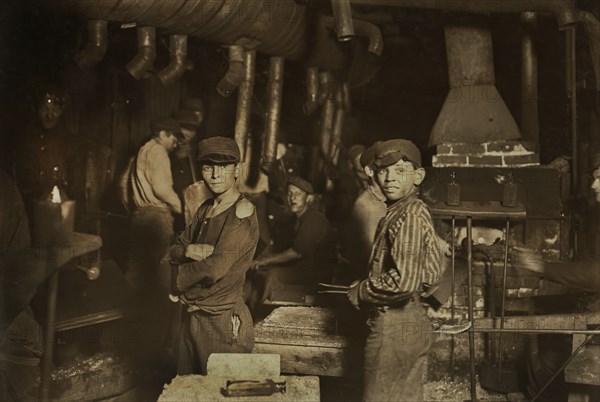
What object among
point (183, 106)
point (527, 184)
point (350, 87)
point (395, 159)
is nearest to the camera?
point (395, 159)

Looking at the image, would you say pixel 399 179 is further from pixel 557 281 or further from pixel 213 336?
pixel 557 281

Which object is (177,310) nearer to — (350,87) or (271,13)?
(271,13)

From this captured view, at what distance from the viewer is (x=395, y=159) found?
427 cm

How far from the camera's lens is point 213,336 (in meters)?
Answer: 4.69

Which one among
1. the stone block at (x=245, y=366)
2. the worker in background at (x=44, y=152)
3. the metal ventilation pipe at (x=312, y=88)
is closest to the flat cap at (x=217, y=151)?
the stone block at (x=245, y=366)

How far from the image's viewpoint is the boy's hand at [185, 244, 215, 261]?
4578mm

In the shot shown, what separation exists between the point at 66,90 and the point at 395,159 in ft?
16.5

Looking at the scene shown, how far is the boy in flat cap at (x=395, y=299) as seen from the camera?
423 centimetres

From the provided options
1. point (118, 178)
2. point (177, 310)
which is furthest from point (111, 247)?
point (177, 310)

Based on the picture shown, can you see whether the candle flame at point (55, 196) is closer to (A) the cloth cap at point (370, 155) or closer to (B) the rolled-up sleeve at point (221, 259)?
(B) the rolled-up sleeve at point (221, 259)

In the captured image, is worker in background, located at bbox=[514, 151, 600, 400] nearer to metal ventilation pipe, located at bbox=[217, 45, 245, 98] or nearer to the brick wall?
the brick wall

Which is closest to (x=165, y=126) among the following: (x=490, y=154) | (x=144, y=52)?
(x=144, y=52)

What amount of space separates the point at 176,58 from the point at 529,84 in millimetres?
3998

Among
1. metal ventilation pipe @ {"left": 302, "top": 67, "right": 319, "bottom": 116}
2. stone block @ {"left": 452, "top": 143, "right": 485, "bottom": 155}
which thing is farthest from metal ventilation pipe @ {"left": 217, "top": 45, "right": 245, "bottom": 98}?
stone block @ {"left": 452, "top": 143, "right": 485, "bottom": 155}
